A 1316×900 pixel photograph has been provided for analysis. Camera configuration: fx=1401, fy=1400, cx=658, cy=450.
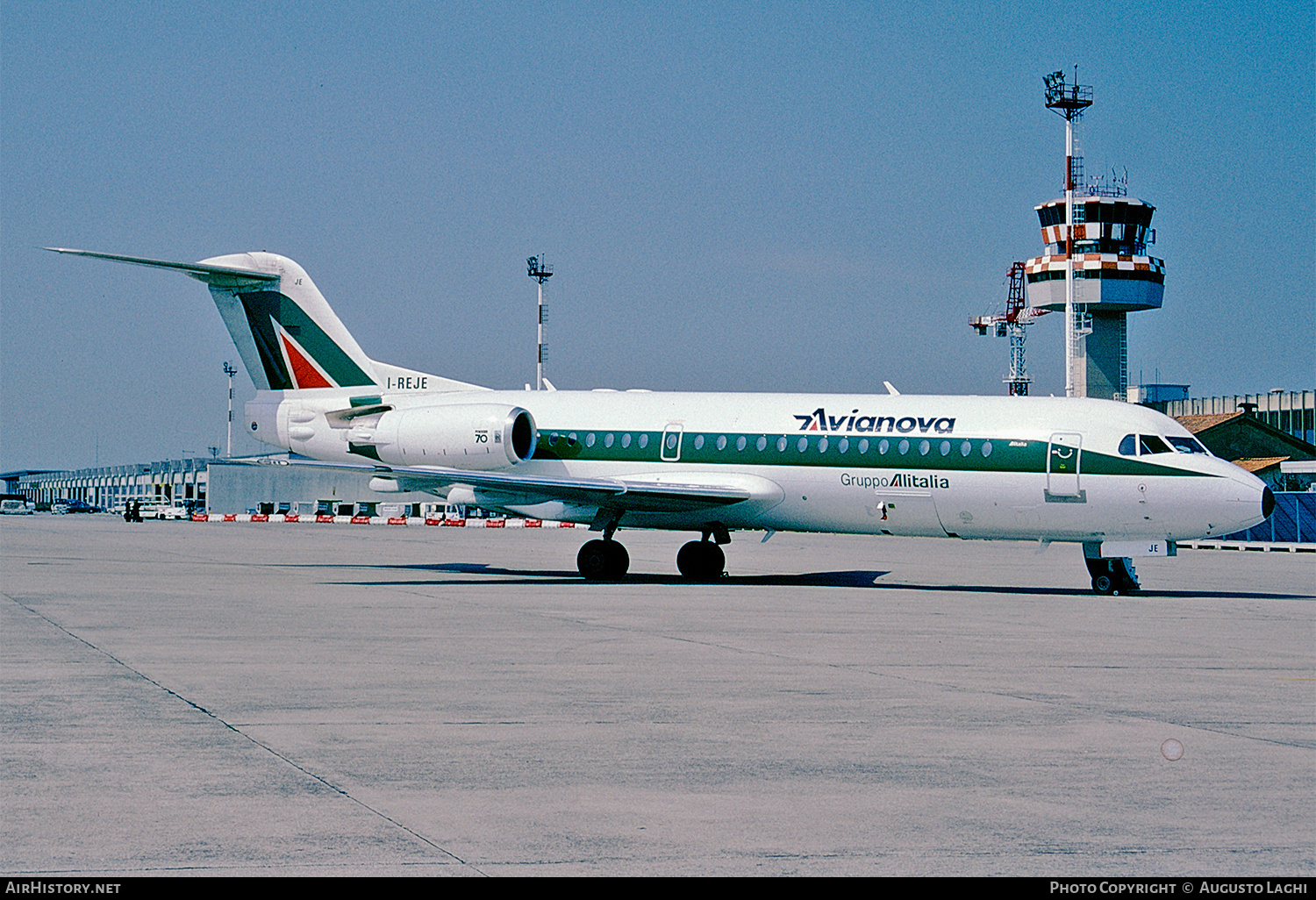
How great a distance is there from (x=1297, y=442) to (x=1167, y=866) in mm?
64335

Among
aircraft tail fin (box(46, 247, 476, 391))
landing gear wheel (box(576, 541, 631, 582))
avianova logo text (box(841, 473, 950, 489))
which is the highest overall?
aircraft tail fin (box(46, 247, 476, 391))

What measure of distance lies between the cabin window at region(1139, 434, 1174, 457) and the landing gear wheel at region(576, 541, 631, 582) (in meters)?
9.25

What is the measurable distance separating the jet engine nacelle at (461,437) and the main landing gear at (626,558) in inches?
94.5

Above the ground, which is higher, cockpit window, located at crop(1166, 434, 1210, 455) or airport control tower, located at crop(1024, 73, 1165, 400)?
airport control tower, located at crop(1024, 73, 1165, 400)

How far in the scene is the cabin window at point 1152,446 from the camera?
2302cm

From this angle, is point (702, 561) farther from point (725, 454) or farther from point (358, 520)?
point (358, 520)

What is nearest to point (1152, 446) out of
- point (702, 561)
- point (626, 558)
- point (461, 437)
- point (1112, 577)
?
point (1112, 577)

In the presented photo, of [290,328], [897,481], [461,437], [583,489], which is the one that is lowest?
[583,489]

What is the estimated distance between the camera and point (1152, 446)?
23.1m

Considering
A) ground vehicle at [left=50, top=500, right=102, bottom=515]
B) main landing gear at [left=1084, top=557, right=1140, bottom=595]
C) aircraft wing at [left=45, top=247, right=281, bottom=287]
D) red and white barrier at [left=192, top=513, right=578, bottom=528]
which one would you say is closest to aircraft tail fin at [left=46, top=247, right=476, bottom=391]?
aircraft wing at [left=45, top=247, right=281, bottom=287]

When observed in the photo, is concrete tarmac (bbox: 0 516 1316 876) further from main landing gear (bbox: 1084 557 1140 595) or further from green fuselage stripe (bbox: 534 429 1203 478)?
Result: green fuselage stripe (bbox: 534 429 1203 478)

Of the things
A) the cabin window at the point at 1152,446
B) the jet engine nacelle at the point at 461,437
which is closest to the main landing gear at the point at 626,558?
the jet engine nacelle at the point at 461,437

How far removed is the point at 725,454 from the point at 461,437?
5164mm

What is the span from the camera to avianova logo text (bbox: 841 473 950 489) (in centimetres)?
2405
